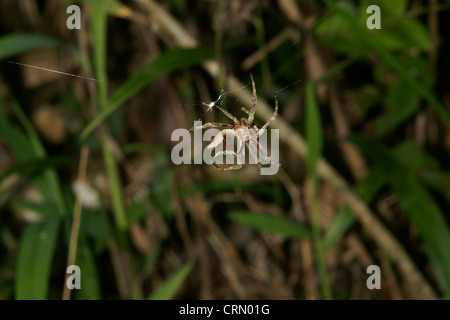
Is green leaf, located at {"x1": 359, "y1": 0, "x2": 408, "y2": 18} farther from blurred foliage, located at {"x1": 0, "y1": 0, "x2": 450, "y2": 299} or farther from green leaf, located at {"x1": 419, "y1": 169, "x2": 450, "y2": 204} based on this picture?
green leaf, located at {"x1": 419, "y1": 169, "x2": 450, "y2": 204}

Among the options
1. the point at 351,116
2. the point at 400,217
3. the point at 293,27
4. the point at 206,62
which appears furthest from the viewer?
the point at 351,116

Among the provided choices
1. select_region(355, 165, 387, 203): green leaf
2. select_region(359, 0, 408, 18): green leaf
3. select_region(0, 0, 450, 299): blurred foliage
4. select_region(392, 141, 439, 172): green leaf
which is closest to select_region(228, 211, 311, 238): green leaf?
select_region(0, 0, 450, 299): blurred foliage

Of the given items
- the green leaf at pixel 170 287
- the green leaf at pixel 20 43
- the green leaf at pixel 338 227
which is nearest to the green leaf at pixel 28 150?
the green leaf at pixel 20 43

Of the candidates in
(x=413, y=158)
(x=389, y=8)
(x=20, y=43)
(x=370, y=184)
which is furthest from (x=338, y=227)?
(x=20, y=43)

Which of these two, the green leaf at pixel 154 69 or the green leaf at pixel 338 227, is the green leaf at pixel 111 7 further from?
the green leaf at pixel 338 227
